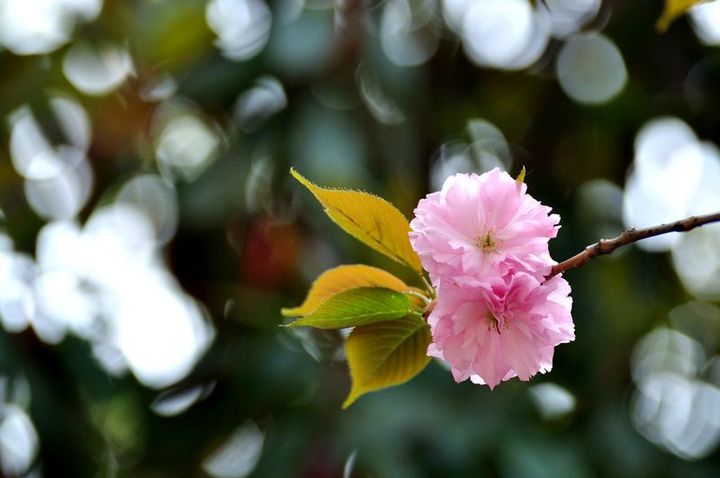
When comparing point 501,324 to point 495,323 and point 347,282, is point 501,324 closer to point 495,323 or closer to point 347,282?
point 495,323

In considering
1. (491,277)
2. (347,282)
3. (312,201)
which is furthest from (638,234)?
(312,201)

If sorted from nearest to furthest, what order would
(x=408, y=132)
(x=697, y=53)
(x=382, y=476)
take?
(x=382, y=476) → (x=408, y=132) → (x=697, y=53)

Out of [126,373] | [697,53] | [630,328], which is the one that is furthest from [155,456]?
[697,53]

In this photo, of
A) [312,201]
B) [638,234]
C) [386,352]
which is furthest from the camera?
[312,201]

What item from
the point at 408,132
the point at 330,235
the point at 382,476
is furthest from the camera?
the point at 408,132

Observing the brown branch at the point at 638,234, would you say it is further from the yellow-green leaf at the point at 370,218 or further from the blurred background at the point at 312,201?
the blurred background at the point at 312,201

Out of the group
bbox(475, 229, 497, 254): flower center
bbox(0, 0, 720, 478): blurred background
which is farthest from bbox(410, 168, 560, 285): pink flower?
bbox(0, 0, 720, 478): blurred background

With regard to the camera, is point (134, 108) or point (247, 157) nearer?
point (247, 157)

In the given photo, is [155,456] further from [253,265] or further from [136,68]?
[136,68]
